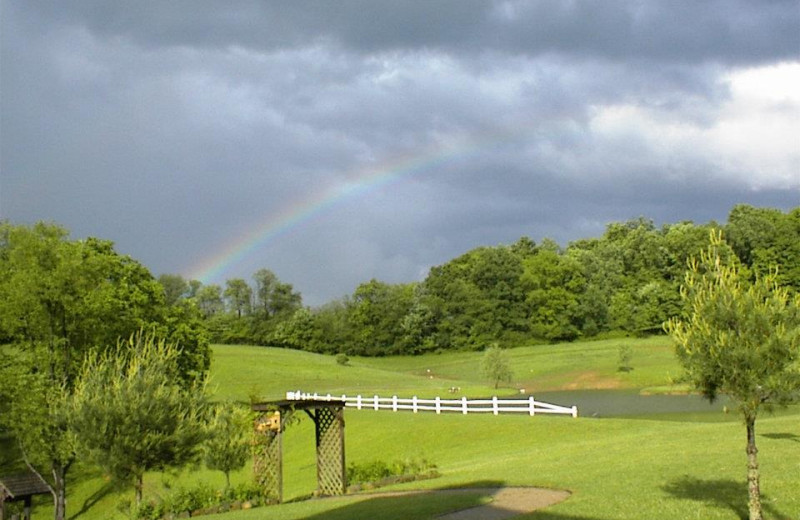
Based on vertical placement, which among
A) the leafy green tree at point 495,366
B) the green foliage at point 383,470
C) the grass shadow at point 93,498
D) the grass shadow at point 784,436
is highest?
the leafy green tree at point 495,366

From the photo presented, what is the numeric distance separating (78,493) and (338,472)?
2194cm

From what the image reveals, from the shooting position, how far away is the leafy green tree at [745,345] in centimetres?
1180

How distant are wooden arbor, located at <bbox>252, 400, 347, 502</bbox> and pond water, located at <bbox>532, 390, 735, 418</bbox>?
16.9 metres

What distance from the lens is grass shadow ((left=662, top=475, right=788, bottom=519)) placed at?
44.5 ft

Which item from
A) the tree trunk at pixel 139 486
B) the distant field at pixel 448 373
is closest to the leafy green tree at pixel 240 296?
the distant field at pixel 448 373

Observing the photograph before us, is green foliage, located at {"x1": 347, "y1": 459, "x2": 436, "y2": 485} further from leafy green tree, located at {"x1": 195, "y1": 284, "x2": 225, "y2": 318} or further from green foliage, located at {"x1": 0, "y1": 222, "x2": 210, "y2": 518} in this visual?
leafy green tree, located at {"x1": 195, "y1": 284, "x2": 225, "y2": 318}

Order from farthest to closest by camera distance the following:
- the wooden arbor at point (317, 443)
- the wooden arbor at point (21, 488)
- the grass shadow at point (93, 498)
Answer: the grass shadow at point (93, 498) < the wooden arbor at point (21, 488) < the wooden arbor at point (317, 443)

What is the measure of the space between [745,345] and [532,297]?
333 feet

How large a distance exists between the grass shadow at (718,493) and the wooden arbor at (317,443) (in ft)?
33.6

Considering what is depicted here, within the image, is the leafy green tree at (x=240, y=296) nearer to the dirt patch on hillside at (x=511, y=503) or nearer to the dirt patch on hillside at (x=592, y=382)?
the dirt patch on hillside at (x=592, y=382)

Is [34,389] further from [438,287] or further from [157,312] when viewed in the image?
[438,287]

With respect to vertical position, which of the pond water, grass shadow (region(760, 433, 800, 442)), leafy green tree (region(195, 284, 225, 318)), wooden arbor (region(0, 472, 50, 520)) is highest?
leafy green tree (region(195, 284, 225, 318))

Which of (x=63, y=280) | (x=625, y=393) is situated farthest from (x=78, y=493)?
(x=625, y=393)

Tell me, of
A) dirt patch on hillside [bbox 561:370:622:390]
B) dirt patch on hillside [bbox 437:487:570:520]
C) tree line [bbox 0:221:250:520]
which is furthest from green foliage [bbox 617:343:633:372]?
dirt patch on hillside [bbox 437:487:570:520]
